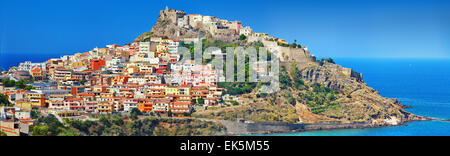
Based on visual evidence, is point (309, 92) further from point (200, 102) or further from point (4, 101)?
point (4, 101)

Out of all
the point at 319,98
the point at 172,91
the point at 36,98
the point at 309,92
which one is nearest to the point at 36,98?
the point at 36,98

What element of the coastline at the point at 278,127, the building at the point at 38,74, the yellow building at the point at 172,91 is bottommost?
the coastline at the point at 278,127

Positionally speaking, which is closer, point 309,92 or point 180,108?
point 180,108

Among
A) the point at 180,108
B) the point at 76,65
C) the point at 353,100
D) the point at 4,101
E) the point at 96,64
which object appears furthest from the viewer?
the point at 76,65

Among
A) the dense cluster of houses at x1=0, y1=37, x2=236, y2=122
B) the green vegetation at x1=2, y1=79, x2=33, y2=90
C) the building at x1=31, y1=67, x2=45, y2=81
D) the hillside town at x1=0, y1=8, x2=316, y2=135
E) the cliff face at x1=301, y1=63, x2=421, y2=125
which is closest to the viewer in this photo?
the hillside town at x1=0, y1=8, x2=316, y2=135

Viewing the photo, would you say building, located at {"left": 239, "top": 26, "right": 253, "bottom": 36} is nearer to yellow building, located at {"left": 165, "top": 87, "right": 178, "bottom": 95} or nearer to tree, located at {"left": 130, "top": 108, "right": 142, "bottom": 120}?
yellow building, located at {"left": 165, "top": 87, "right": 178, "bottom": 95}

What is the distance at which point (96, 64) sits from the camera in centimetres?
1986

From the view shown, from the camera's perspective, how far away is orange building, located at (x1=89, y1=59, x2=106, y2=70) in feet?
64.9

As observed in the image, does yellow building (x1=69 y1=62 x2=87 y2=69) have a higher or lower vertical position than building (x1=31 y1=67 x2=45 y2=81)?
higher

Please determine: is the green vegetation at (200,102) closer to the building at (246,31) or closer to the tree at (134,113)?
the tree at (134,113)

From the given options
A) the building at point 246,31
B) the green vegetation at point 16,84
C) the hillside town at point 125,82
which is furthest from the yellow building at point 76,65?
the building at point 246,31

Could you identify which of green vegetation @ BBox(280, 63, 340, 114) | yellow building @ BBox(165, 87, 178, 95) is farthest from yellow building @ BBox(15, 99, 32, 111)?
green vegetation @ BBox(280, 63, 340, 114)

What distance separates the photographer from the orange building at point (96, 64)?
19.8 m

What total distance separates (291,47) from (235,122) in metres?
6.20
